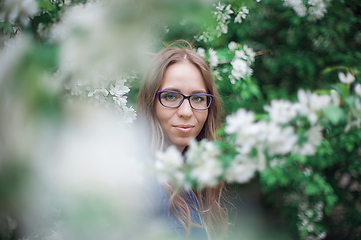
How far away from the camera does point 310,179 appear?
6.62 feet

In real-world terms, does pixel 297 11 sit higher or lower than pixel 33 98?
higher

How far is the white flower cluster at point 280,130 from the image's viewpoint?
1.73 feet

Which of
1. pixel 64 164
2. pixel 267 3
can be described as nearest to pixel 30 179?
pixel 64 164

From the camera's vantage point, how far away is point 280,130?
535mm

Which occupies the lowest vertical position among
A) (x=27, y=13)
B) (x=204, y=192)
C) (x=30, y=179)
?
(x=204, y=192)

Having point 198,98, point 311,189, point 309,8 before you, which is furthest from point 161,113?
point 309,8

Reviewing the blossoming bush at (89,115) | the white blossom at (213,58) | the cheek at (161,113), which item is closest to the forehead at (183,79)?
the cheek at (161,113)

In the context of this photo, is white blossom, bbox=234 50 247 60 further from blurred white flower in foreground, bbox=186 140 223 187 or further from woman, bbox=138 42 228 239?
blurred white flower in foreground, bbox=186 140 223 187

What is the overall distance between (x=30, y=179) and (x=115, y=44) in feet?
0.78

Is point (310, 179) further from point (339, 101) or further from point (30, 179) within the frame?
point (30, 179)

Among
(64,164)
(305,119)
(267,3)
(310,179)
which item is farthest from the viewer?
(267,3)

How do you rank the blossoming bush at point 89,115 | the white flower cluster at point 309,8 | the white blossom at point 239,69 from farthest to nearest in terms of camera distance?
1. the white flower cluster at point 309,8
2. the white blossom at point 239,69
3. the blossoming bush at point 89,115

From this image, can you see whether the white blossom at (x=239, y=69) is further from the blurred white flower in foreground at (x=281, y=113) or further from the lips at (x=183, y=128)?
the blurred white flower in foreground at (x=281, y=113)

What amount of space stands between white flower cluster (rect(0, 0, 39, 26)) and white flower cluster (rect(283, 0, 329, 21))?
249 cm
